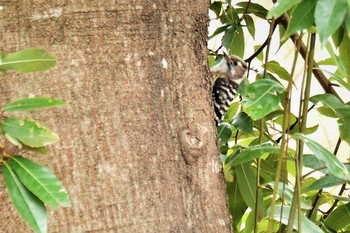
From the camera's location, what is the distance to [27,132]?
948 millimetres

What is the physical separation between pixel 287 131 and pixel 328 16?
1.64 feet

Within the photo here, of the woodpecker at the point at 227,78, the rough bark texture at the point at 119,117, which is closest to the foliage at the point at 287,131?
the rough bark texture at the point at 119,117

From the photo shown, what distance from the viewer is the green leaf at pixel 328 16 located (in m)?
0.91

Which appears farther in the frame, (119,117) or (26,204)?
(119,117)

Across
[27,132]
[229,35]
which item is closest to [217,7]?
[229,35]

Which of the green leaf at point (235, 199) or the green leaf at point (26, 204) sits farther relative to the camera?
the green leaf at point (235, 199)

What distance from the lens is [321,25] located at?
2.98 feet

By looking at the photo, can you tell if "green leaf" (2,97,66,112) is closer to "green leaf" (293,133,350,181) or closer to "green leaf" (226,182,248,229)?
"green leaf" (293,133,350,181)

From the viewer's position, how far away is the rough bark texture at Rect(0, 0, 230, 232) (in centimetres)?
111

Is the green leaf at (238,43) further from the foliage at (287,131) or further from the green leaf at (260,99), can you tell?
the green leaf at (260,99)

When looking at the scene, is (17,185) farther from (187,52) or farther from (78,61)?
(187,52)

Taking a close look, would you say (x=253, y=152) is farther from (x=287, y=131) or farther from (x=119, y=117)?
(x=119, y=117)

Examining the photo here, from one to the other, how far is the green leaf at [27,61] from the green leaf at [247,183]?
79 cm

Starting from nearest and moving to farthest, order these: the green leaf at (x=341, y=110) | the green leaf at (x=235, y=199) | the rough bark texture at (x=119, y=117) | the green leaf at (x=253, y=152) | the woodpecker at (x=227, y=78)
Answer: the rough bark texture at (x=119, y=117) < the green leaf at (x=253, y=152) < the green leaf at (x=341, y=110) < the green leaf at (x=235, y=199) < the woodpecker at (x=227, y=78)
